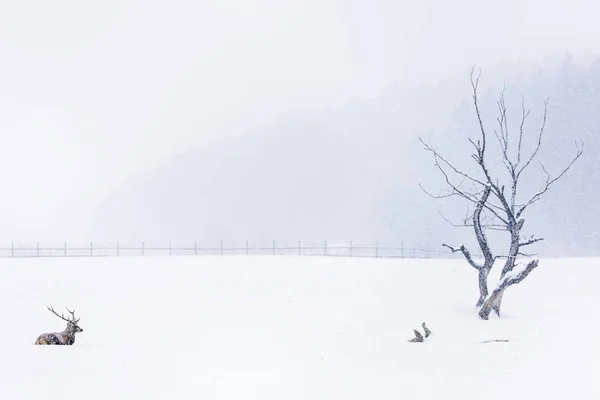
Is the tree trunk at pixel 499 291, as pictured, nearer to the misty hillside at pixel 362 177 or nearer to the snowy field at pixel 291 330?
the snowy field at pixel 291 330

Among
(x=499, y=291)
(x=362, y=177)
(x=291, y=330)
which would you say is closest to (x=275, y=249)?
(x=499, y=291)

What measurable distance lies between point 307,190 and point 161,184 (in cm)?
5139

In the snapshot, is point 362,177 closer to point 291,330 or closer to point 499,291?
point 499,291

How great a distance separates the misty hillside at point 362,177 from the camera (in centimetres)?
6788

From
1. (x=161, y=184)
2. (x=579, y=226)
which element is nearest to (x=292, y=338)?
(x=579, y=226)

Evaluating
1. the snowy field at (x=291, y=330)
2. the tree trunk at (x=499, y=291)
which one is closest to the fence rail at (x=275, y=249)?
the snowy field at (x=291, y=330)

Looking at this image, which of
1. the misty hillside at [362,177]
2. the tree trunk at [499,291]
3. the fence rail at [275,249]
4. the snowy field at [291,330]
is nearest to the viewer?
the snowy field at [291,330]

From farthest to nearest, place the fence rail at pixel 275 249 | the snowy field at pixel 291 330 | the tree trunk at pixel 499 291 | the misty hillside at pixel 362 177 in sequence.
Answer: the misty hillside at pixel 362 177
the fence rail at pixel 275 249
the tree trunk at pixel 499 291
the snowy field at pixel 291 330

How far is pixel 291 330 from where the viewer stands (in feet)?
55.4

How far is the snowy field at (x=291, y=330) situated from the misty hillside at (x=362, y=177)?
40.0m

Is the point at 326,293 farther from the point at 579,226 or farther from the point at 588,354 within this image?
the point at 579,226

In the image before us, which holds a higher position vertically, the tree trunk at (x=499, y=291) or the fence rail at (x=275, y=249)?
the tree trunk at (x=499, y=291)

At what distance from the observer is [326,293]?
2458cm

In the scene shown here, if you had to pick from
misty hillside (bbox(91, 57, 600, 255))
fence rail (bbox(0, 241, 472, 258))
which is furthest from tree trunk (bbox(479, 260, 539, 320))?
misty hillside (bbox(91, 57, 600, 255))
